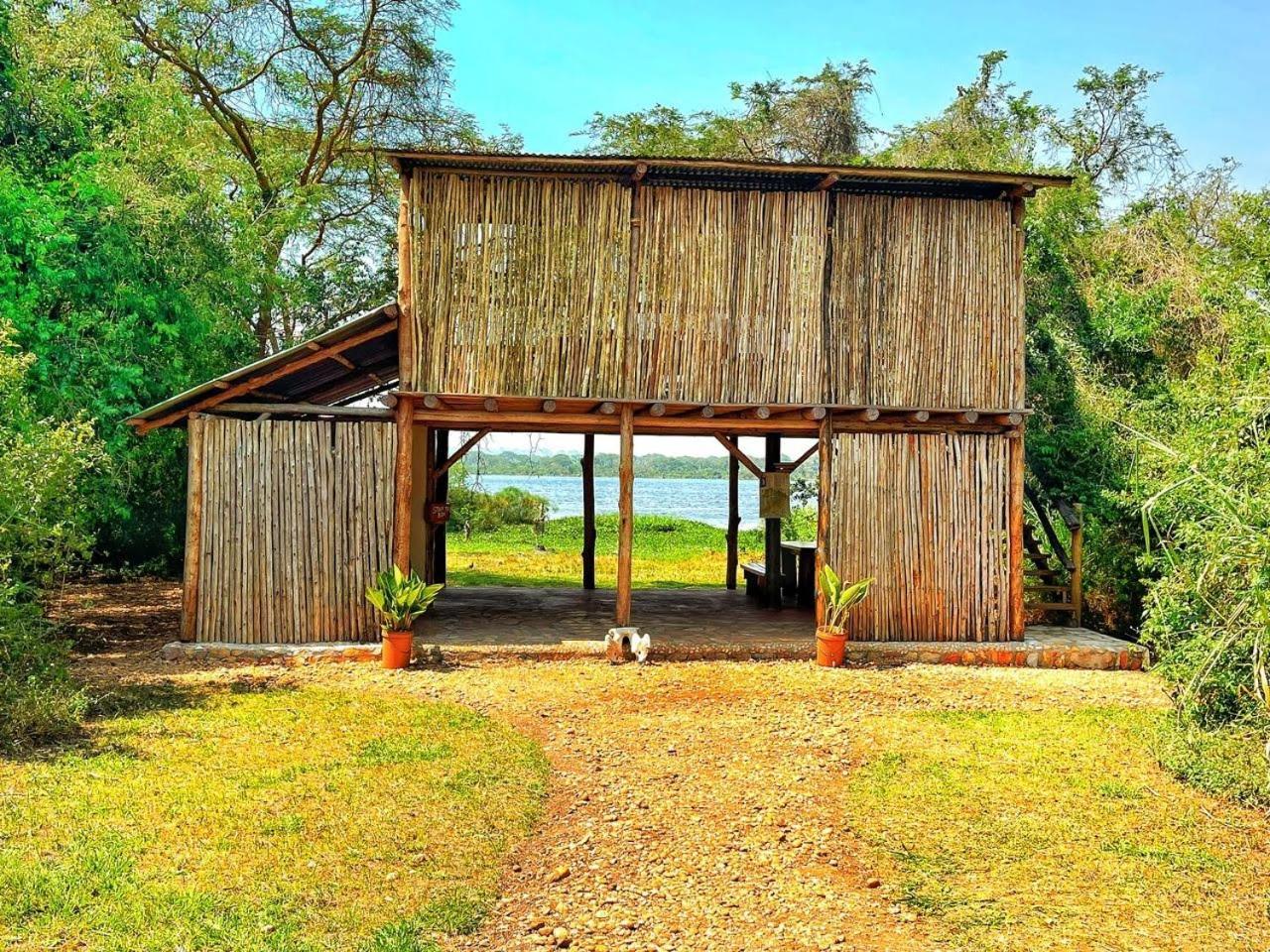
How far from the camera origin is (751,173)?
1056cm

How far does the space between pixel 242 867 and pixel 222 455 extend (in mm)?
6446

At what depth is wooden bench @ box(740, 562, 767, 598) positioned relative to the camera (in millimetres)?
14438

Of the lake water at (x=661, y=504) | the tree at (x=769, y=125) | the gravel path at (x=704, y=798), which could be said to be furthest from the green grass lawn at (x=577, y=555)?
the lake water at (x=661, y=504)

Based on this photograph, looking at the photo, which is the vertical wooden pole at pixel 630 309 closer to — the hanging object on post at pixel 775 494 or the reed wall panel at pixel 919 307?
the reed wall panel at pixel 919 307

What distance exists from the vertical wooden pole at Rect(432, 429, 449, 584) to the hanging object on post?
15.6 ft

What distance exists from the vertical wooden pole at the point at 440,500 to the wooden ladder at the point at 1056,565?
329 inches

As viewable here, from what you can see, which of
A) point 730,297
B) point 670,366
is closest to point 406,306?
point 670,366

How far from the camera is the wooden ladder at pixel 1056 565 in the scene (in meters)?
12.0

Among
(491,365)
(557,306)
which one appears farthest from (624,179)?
(491,365)

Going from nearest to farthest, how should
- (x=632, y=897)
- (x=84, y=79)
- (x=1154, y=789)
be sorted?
1. (x=632, y=897)
2. (x=1154, y=789)
3. (x=84, y=79)

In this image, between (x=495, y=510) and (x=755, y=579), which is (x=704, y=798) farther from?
(x=495, y=510)

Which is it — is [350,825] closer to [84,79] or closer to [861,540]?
[861,540]

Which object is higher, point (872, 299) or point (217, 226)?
point (217, 226)

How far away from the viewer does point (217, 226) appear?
13.4 meters
